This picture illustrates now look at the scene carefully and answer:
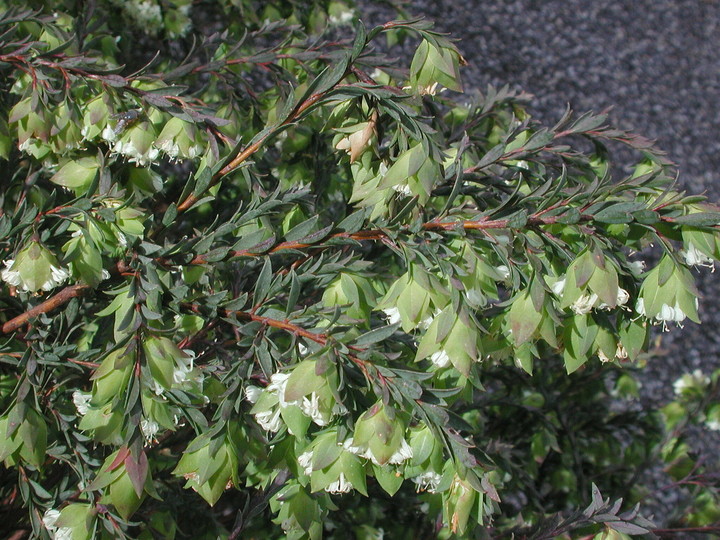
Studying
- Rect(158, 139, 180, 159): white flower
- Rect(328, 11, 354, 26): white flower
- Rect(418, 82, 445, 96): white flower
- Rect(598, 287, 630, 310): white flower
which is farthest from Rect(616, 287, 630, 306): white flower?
Rect(328, 11, 354, 26): white flower

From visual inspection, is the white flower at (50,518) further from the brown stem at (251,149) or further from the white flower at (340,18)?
the white flower at (340,18)

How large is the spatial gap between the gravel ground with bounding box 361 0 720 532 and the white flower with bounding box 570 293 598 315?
3.12 m

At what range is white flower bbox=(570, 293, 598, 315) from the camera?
78 centimetres

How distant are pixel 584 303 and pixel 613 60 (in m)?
4.08

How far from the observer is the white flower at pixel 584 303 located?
78 centimetres

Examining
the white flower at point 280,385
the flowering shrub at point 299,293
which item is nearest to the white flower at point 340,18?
the flowering shrub at point 299,293

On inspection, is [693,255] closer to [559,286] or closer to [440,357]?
[559,286]

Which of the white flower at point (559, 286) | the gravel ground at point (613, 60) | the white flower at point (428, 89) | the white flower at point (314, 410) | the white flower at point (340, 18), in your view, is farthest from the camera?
the gravel ground at point (613, 60)

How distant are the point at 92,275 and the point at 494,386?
81.9 inches

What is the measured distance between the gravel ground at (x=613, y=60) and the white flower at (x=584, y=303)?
3.12 m

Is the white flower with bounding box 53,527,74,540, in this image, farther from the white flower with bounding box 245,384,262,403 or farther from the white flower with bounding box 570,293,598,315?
the white flower with bounding box 570,293,598,315

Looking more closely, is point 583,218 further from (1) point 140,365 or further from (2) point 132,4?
(2) point 132,4

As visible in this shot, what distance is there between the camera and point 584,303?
79 centimetres

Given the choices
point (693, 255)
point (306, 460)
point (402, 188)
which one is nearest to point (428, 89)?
point (402, 188)
